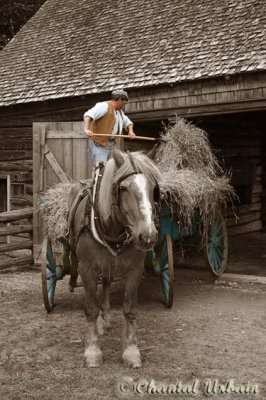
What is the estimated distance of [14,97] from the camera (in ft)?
43.8

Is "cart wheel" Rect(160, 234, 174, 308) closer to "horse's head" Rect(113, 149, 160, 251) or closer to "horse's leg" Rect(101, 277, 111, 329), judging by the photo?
"horse's leg" Rect(101, 277, 111, 329)

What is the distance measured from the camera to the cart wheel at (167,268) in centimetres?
674

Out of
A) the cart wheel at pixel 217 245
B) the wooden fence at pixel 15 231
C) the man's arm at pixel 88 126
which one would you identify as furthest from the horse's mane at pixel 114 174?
the wooden fence at pixel 15 231

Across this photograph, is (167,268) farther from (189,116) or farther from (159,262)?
(189,116)

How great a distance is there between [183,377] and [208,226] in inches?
139

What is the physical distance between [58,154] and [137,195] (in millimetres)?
5504

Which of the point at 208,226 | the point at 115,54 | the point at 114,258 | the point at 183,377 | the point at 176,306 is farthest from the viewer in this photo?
the point at 115,54

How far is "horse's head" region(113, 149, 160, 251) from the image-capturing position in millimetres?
4133

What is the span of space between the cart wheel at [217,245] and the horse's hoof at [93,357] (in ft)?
10.9

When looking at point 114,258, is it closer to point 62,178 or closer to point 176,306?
point 176,306

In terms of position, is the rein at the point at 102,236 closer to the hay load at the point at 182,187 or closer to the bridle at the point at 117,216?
the bridle at the point at 117,216

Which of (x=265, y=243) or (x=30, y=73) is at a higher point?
(x=30, y=73)

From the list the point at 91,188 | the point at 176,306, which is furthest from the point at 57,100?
the point at 91,188

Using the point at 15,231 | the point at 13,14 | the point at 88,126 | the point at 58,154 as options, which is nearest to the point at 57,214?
the point at 88,126
